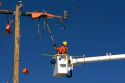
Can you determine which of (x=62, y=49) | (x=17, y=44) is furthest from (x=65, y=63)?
(x=17, y=44)

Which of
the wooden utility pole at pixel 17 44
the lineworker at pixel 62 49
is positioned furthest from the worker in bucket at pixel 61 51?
the wooden utility pole at pixel 17 44

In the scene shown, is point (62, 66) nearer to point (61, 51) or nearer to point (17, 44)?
point (61, 51)

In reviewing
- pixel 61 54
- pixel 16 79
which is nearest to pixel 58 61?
pixel 61 54

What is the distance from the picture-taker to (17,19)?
1645 centimetres

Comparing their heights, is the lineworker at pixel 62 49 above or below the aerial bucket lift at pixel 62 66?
above

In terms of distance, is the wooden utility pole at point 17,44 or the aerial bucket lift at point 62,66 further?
the aerial bucket lift at point 62,66

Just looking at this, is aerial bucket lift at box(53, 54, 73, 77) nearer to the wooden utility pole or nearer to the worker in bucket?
the worker in bucket

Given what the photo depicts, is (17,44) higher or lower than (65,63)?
higher

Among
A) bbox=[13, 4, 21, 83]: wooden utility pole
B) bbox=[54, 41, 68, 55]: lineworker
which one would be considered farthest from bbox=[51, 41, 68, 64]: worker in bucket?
bbox=[13, 4, 21, 83]: wooden utility pole

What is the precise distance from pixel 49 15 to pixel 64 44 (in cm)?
204

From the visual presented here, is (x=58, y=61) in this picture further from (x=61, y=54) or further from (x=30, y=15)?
(x=30, y=15)

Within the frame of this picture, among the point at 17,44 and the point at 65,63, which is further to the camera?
the point at 65,63

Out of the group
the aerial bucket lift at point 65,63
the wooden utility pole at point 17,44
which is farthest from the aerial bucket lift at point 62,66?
the wooden utility pole at point 17,44

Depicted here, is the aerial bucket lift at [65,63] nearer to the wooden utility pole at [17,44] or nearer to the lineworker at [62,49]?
the lineworker at [62,49]
